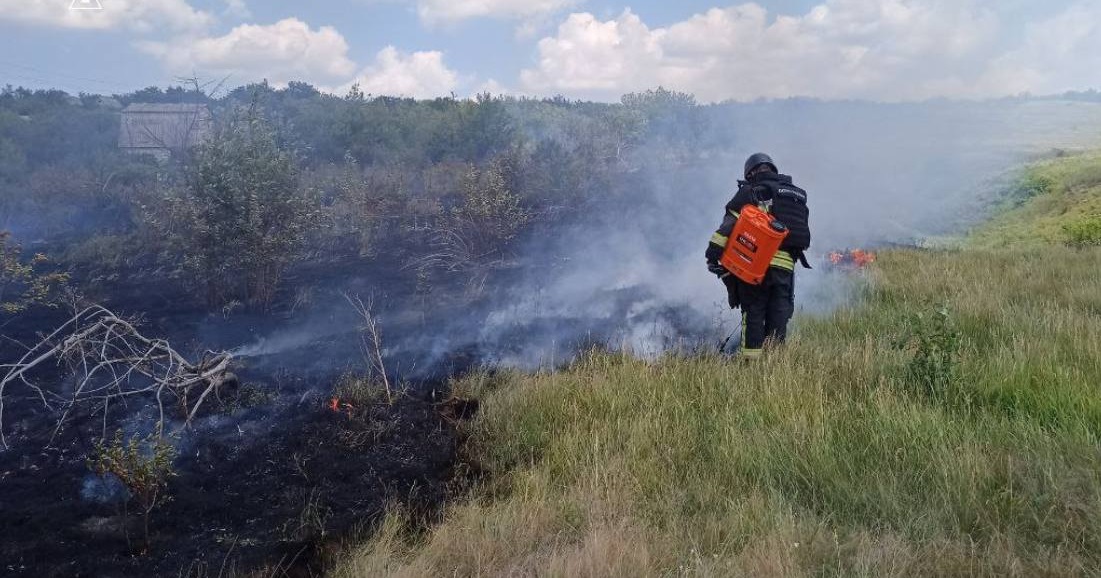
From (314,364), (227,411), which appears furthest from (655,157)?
Result: (227,411)

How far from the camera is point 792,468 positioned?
11.1 ft

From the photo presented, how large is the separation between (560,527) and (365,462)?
1741 mm

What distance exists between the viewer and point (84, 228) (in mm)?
13625

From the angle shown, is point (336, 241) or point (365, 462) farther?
point (336, 241)

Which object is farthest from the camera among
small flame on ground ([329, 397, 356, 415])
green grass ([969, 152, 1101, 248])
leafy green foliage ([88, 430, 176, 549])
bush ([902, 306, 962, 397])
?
green grass ([969, 152, 1101, 248])

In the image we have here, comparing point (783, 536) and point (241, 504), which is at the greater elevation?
point (783, 536)

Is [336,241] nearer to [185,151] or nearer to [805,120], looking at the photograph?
[185,151]

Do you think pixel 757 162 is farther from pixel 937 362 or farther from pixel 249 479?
pixel 249 479

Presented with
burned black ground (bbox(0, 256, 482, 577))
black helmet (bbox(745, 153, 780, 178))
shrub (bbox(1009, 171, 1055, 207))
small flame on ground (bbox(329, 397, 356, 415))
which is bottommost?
burned black ground (bbox(0, 256, 482, 577))

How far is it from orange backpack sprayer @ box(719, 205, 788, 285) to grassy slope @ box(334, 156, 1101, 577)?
2.30 feet

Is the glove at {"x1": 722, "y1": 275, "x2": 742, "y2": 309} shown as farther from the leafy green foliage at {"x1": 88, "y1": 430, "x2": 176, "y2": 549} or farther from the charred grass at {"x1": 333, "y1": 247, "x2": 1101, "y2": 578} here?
the leafy green foliage at {"x1": 88, "y1": 430, "x2": 176, "y2": 549}

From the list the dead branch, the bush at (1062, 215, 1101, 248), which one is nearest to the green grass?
the bush at (1062, 215, 1101, 248)

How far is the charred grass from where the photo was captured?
8.71 ft

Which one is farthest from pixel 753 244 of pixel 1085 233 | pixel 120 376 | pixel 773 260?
pixel 1085 233
